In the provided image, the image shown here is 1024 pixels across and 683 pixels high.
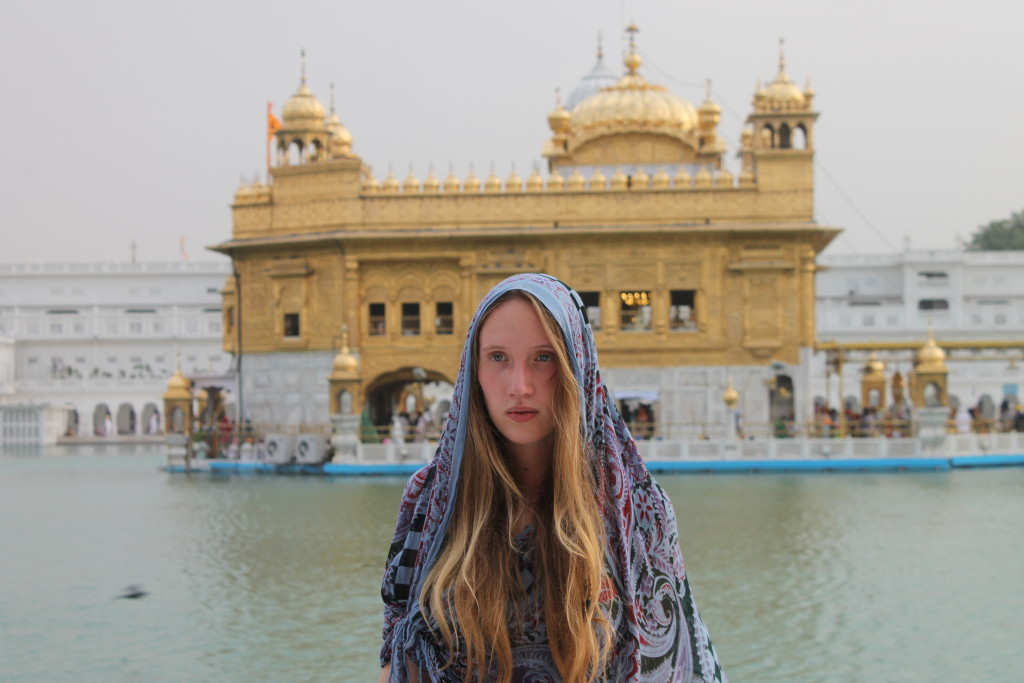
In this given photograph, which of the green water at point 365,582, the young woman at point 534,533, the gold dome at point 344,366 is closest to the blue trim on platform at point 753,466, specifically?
the gold dome at point 344,366

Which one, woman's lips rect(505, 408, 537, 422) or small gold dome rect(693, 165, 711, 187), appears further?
small gold dome rect(693, 165, 711, 187)

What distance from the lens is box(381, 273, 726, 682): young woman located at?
8.14 feet

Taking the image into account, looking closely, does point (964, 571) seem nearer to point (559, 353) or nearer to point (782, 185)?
point (559, 353)

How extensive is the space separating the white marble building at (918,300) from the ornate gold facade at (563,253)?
85.2 feet

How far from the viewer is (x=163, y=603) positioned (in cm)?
1123

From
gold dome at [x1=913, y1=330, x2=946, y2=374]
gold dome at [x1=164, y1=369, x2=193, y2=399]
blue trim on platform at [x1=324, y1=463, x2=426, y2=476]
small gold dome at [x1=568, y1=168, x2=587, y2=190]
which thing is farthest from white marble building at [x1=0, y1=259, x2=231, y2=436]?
gold dome at [x1=913, y1=330, x2=946, y2=374]

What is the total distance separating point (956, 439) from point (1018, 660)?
17.5 meters

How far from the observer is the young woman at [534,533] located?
248cm

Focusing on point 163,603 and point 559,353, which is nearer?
point 559,353

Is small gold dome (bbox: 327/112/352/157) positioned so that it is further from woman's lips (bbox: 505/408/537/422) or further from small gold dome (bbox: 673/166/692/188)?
woman's lips (bbox: 505/408/537/422)

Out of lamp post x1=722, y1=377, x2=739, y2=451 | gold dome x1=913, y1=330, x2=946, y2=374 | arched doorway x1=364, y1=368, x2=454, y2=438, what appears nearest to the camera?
lamp post x1=722, y1=377, x2=739, y2=451

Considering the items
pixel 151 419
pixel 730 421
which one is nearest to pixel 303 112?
pixel 730 421

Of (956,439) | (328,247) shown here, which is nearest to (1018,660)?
(956,439)

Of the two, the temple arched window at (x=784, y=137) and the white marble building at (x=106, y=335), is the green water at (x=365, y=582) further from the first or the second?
the white marble building at (x=106, y=335)
